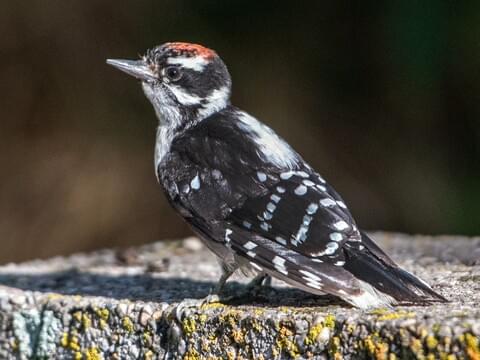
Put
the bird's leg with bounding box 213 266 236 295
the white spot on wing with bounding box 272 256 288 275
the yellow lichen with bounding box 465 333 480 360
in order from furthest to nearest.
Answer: the bird's leg with bounding box 213 266 236 295 → the white spot on wing with bounding box 272 256 288 275 → the yellow lichen with bounding box 465 333 480 360

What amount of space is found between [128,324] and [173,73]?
1.48 metres

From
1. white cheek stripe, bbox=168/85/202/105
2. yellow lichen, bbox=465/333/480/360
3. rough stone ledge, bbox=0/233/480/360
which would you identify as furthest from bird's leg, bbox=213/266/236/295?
yellow lichen, bbox=465/333/480/360

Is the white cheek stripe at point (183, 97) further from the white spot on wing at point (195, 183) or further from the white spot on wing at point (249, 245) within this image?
the white spot on wing at point (249, 245)

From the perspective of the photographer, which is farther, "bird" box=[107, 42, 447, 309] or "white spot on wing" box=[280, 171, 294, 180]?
"white spot on wing" box=[280, 171, 294, 180]

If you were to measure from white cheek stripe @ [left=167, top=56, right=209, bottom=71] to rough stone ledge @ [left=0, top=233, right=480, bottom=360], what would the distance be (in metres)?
1.01

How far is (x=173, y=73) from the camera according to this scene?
5.04m

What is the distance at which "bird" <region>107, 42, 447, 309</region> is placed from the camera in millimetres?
3850

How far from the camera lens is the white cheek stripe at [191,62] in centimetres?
500

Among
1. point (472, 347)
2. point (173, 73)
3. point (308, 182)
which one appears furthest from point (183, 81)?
point (472, 347)

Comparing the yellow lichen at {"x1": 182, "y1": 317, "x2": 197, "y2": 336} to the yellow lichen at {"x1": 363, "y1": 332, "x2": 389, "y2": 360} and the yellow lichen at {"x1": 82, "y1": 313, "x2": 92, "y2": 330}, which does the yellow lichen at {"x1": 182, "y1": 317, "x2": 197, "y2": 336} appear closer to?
the yellow lichen at {"x1": 82, "y1": 313, "x2": 92, "y2": 330}

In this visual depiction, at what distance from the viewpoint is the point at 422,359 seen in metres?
3.21

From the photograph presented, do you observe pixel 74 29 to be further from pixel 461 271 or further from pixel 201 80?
pixel 461 271

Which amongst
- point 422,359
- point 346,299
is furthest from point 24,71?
point 422,359

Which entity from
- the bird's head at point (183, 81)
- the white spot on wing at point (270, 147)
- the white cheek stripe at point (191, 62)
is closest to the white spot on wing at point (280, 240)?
the white spot on wing at point (270, 147)
